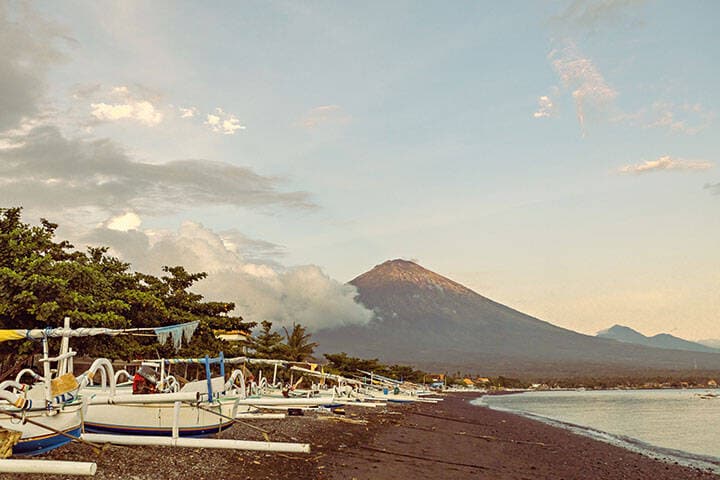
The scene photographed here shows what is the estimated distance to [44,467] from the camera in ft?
33.5

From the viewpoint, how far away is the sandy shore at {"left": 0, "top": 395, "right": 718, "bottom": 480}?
12727 mm

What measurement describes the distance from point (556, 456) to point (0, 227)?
26.5 metres

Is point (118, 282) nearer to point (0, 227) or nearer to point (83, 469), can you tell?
point (0, 227)

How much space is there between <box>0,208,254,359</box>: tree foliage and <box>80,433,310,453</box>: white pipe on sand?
11213mm

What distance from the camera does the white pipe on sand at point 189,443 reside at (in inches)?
554

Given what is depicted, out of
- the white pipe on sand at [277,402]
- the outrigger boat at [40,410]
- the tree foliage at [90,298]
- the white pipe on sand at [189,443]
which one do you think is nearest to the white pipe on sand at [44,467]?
the outrigger boat at [40,410]

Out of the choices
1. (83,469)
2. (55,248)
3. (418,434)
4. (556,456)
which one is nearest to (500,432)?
(418,434)

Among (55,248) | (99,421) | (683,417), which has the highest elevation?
(55,248)

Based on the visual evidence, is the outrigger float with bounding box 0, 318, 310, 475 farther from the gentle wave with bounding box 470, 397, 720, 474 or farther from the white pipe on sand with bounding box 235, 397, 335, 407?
the gentle wave with bounding box 470, 397, 720, 474

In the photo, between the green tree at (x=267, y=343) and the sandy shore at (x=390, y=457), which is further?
the green tree at (x=267, y=343)

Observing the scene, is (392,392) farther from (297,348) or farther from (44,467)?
(44,467)

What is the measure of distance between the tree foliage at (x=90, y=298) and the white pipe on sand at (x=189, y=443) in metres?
11.2

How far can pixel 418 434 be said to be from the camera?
24969mm

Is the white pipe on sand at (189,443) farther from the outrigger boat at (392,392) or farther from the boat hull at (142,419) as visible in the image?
the outrigger boat at (392,392)
